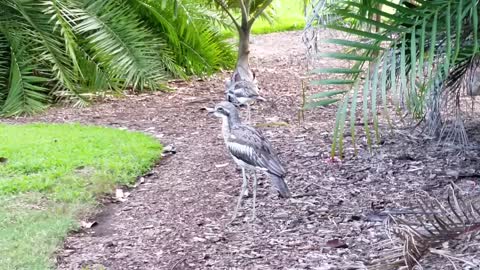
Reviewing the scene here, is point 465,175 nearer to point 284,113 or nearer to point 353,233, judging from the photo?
point 353,233

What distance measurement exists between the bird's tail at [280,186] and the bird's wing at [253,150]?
0.04 m

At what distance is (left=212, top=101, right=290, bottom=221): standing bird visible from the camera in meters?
5.85

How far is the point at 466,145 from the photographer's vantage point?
7.25 meters

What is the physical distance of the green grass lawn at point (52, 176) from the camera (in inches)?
226

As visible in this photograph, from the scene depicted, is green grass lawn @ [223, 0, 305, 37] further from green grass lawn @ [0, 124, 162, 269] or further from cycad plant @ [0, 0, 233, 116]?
green grass lawn @ [0, 124, 162, 269]

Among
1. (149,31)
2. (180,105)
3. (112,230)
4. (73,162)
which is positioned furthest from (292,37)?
(112,230)

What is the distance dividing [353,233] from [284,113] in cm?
489

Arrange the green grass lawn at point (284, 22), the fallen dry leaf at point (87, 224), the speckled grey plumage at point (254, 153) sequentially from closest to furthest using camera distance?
the speckled grey plumage at point (254, 153)
the fallen dry leaf at point (87, 224)
the green grass lawn at point (284, 22)

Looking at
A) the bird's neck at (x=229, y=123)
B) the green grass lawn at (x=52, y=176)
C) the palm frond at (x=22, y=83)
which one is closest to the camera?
the green grass lawn at (x=52, y=176)

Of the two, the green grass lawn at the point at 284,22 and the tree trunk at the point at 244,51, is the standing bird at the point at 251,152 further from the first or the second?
the green grass lawn at the point at 284,22

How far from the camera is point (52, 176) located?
742cm

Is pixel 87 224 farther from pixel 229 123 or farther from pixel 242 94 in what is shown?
pixel 242 94

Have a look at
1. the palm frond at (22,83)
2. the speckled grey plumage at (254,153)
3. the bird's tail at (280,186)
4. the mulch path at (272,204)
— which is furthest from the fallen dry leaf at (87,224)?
the palm frond at (22,83)

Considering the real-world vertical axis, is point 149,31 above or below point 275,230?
above
